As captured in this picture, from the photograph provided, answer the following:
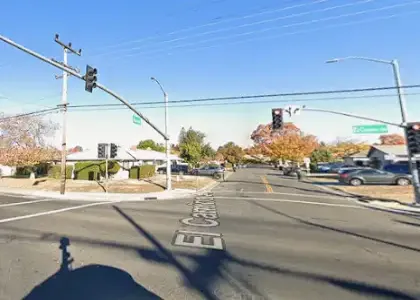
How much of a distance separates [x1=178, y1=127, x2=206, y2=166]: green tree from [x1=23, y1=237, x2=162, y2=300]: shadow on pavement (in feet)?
133

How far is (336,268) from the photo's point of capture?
5441 mm

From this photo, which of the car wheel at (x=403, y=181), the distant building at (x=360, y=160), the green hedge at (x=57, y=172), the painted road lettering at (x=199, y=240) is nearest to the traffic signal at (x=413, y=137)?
the car wheel at (x=403, y=181)

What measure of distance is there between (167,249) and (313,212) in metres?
7.90

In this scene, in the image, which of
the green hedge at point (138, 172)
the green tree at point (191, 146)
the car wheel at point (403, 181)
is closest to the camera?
the car wheel at point (403, 181)

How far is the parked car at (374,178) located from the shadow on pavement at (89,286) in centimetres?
2425

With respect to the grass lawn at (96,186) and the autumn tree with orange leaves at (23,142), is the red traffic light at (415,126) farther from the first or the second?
the autumn tree with orange leaves at (23,142)

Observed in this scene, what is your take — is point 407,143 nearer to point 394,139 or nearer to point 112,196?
point 112,196

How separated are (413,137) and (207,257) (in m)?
13.9

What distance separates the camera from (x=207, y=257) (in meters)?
5.96

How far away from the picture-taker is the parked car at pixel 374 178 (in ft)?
75.9

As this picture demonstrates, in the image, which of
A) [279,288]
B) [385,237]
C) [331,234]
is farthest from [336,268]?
[385,237]

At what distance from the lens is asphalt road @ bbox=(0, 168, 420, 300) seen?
175 inches

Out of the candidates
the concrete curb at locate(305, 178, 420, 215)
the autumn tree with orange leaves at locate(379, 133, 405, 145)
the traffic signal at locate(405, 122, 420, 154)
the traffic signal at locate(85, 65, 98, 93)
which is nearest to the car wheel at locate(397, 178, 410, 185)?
the concrete curb at locate(305, 178, 420, 215)

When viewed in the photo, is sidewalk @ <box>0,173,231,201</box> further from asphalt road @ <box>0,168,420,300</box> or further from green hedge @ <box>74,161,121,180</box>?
green hedge @ <box>74,161,121,180</box>
